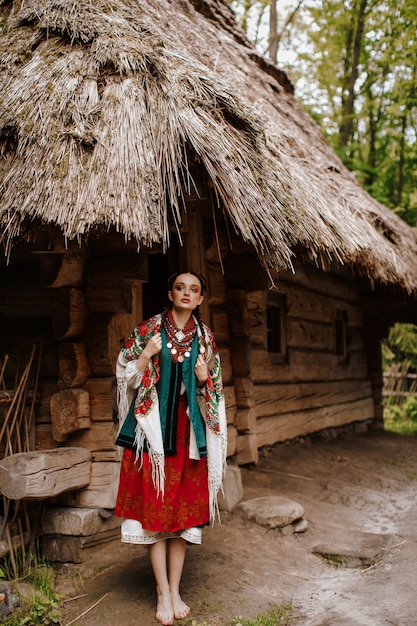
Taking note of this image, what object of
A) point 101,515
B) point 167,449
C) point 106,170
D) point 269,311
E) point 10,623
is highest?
point 106,170

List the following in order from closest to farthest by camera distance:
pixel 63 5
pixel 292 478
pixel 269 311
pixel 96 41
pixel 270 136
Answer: pixel 96 41 < pixel 63 5 < pixel 270 136 < pixel 292 478 < pixel 269 311

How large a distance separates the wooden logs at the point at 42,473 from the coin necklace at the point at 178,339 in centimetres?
103

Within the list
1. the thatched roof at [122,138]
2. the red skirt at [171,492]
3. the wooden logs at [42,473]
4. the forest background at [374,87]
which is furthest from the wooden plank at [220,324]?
the forest background at [374,87]

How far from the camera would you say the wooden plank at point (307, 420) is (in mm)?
6215

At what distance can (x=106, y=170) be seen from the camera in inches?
130

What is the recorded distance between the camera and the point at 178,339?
3.23 m

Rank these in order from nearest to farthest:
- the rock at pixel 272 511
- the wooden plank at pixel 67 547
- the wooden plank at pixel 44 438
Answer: the wooden plank at pixel 67 547 < the wooden plank at pixel 44 438 < the rock at pixel 272 511

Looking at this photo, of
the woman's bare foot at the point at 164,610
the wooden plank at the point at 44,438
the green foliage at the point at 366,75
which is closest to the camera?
the woman's bare foot at the point at 164,610

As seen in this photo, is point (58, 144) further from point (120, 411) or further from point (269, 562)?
point (269, 562)

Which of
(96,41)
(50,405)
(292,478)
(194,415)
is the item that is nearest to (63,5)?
(96,41)

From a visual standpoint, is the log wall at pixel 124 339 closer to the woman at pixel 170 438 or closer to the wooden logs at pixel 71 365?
the wooden logs at pixel 71 365

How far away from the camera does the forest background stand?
12.2 m

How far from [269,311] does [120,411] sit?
12.6 ft

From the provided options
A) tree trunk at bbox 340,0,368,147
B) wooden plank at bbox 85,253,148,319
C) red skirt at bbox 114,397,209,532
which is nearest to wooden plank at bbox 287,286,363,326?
wooden plank at bbox 85,253,148,319
